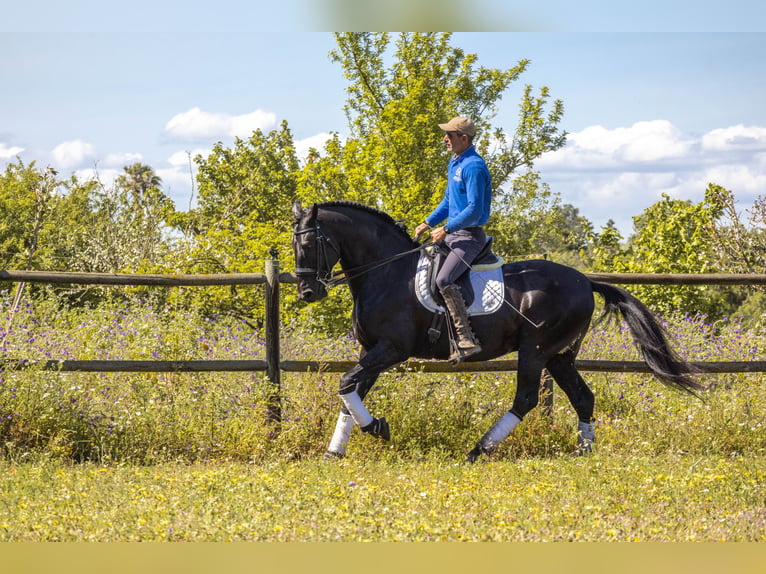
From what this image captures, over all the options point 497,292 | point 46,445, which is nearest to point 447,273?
point 497,292

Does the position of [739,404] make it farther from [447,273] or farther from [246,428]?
[246,428]

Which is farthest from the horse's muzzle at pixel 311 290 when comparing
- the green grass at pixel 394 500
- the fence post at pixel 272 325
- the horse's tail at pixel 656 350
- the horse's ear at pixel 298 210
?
the horse's tail at pixel 656 350

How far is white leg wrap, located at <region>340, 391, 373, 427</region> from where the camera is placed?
24.3 feet

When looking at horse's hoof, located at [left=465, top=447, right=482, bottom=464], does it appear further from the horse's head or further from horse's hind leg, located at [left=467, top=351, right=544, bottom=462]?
the horse's head

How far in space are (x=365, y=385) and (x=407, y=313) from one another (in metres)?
0.71

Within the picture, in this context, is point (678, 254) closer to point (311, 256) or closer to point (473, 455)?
point (473, 455)

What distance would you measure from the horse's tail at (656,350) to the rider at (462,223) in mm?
Result: 1441

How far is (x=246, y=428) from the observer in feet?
25.8

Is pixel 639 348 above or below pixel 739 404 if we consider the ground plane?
above

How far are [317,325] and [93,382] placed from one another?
8.92 metres

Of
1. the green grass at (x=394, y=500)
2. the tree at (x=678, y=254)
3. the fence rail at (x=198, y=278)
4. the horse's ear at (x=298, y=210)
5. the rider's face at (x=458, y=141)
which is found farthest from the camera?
the tree at (x=678, y=254)

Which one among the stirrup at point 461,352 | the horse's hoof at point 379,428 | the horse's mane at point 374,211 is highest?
the horse's mane at point 374,211

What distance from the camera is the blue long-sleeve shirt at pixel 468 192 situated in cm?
732

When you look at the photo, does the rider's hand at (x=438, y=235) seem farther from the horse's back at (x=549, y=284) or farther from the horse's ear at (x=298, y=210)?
the horse's ear at (x=298, y=210)
